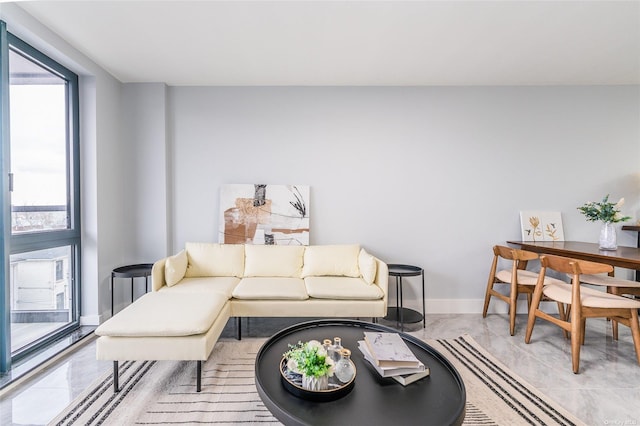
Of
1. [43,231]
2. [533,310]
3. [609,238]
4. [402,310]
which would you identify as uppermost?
[43,231]

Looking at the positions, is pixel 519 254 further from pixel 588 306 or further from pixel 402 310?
pixel 402 310

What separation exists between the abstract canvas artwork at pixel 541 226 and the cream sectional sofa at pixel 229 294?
1910 millimetres

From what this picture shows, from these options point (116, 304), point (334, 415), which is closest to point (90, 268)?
point (116, 304)

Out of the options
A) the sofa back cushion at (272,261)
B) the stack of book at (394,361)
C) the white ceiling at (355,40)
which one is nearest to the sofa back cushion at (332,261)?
the sofa back cushion at (272,261)

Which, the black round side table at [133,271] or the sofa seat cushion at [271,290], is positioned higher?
the black round side table at [133,271]

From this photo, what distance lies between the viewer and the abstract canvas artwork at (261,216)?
3340mm

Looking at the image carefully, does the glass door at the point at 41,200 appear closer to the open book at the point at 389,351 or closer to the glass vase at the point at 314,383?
the glass vase at the point at 314,383

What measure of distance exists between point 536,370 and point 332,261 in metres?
1.87

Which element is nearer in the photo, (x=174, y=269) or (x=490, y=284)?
(x=174, y=269)

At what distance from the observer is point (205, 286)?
106 inches

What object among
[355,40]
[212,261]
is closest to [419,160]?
[355,40]

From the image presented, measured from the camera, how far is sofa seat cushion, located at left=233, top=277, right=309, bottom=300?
2596 millimetres

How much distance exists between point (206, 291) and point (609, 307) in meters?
3.19

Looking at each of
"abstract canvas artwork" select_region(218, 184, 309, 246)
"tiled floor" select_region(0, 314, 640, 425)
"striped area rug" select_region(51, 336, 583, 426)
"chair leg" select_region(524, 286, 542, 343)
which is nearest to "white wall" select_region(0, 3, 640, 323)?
"abstract canvas artwork" select_region(218, 184, 309, 246)
